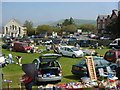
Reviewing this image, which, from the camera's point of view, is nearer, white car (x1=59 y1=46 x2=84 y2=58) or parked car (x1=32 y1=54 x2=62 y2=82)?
parked car (x1=32 y1=54 x2=62 y2=82)

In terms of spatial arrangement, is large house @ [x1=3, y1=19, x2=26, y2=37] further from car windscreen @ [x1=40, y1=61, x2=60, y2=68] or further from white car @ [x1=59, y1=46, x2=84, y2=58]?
car windscreen @ [x1=40, y1=61, x2=60, y2=68]

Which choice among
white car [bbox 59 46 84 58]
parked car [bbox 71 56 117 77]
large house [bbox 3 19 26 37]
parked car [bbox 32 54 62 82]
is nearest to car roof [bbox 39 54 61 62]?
parked car [bbox 32 54 62 82]

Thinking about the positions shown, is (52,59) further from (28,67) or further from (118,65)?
(118,65)

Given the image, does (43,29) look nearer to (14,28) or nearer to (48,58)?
(14,28)

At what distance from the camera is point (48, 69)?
10.6 meters

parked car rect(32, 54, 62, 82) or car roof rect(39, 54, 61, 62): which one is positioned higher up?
car roof rect(39, 54, 61, 62)

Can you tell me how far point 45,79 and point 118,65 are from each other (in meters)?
4.51

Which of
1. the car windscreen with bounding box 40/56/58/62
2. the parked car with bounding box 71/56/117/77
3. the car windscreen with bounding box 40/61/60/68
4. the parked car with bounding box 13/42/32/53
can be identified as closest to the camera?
the car windscreen with bounding box 40/56/58/62

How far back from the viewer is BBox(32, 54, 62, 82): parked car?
33.6 ft

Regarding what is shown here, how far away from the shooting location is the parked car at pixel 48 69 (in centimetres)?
1025

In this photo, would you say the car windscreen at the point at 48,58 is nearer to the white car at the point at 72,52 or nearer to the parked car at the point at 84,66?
the parked car at the point at 84,66

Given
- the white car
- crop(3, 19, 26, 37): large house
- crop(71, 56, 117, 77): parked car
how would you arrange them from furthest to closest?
1. crop(3, 19, 26, 37): large house
2. the white car
3. crop(71, 56, 117, 77): parked car

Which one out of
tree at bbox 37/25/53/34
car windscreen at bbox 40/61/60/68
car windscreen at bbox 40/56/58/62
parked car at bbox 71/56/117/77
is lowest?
parked car at bbox 71/56/117/77

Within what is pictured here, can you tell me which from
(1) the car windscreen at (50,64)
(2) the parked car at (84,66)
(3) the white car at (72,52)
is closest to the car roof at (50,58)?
(1) the car windscreen at (50,64)
